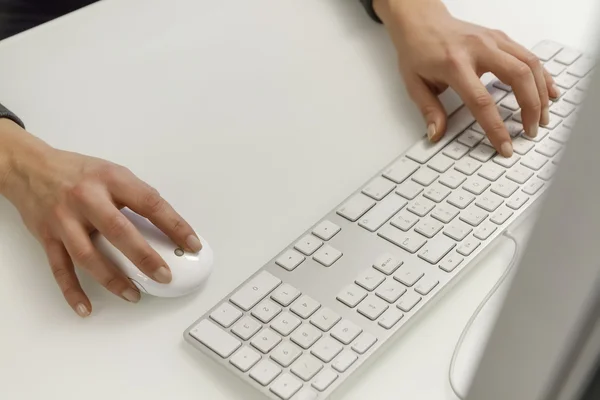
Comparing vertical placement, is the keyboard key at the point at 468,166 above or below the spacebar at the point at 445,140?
below

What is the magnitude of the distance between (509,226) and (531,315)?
12.3 inches

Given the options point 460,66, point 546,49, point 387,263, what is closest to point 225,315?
point 387,263

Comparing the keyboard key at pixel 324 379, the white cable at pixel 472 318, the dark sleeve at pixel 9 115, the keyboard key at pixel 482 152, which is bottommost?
the white cable at pixel 472 318

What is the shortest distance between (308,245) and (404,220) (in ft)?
0.25

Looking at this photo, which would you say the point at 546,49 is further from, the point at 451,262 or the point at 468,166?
the point at 451,262

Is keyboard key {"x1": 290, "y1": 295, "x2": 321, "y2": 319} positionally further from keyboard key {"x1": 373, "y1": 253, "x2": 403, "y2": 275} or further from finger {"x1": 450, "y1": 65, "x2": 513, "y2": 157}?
finger {"x1": 450, "y1": 65, "x2": 513, "y2": 157}

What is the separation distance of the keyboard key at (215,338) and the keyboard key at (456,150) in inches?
9.8

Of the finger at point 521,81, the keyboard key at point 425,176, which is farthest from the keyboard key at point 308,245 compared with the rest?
the finger at point 521,81

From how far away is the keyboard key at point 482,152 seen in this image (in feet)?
1.94

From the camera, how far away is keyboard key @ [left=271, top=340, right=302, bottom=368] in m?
0.46

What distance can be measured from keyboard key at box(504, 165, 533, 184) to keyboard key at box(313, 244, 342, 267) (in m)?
0.16

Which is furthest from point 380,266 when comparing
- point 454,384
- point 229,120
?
point 229,120

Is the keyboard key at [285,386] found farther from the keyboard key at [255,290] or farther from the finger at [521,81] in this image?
the finger at [521,81]

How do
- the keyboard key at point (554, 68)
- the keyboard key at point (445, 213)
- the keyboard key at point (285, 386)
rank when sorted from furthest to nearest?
the keyboard key at point (554, 68)
the keyboard key at point (445, 213)
the keyboard key at point (285, 386)
